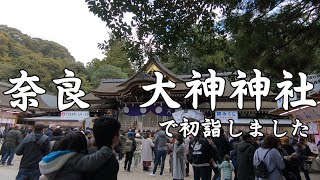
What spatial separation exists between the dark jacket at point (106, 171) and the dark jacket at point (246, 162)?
13.7 ft

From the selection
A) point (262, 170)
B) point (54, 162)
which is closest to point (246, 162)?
point (262, 170)

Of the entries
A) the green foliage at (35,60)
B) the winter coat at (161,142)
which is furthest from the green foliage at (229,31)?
the green foliage at (35,60)

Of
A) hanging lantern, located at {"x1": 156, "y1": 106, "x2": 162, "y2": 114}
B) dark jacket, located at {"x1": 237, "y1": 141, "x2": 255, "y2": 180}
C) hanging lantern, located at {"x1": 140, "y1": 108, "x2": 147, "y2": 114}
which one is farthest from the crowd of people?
hanging lantern, located at {"x1": 140, "y1": 108, "x2": 147, "y2": 114}

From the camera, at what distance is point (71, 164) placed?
241 centimetres

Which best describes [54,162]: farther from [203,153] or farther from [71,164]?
[203,153]

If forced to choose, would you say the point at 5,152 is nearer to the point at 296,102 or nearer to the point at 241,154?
the point at 241,154

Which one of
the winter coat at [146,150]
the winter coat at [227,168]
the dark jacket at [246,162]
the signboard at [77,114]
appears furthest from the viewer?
the signboard at [77,114]

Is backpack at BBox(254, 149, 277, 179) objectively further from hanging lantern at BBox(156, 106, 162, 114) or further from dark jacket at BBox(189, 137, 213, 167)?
hanging lantern at BBox(156, 106, 162, 114)

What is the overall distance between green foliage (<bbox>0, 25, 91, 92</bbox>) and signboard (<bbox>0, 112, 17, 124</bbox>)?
20.0 feet

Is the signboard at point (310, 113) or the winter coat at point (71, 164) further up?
the signboard at point (310, 113)

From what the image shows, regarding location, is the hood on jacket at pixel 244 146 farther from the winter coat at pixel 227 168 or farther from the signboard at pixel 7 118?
the signboard at pixel 7 118

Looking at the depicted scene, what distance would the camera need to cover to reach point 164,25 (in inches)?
191

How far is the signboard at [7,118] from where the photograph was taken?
26.5 m

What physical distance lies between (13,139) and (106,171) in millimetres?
9385
